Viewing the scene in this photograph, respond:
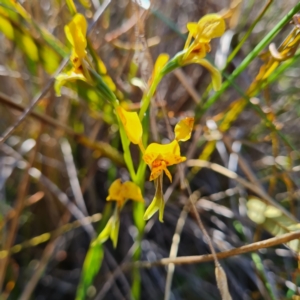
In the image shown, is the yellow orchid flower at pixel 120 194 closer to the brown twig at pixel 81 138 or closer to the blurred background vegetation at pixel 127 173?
the blurred background vegetation at pixel 127 173

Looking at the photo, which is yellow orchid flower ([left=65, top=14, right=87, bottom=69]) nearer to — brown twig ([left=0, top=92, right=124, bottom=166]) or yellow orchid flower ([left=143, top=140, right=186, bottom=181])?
yellow orchid flower ([left=143, top=140, right=186, bottom=181])

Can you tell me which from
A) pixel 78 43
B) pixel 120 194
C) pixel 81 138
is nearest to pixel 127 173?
pixel 81 138

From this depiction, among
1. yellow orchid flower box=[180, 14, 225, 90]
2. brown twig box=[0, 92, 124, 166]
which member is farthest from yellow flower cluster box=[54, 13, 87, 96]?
brown twig box=[0, 92, 124, 166]

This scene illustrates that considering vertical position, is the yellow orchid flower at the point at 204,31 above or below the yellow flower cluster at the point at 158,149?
above

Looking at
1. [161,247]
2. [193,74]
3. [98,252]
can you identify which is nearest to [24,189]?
[98,252]

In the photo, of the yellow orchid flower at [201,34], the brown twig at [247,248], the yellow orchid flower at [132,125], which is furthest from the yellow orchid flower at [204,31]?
the brown twig at [247,248]

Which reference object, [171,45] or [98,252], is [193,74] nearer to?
[171,45]

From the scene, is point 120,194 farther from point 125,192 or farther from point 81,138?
point 81,138
